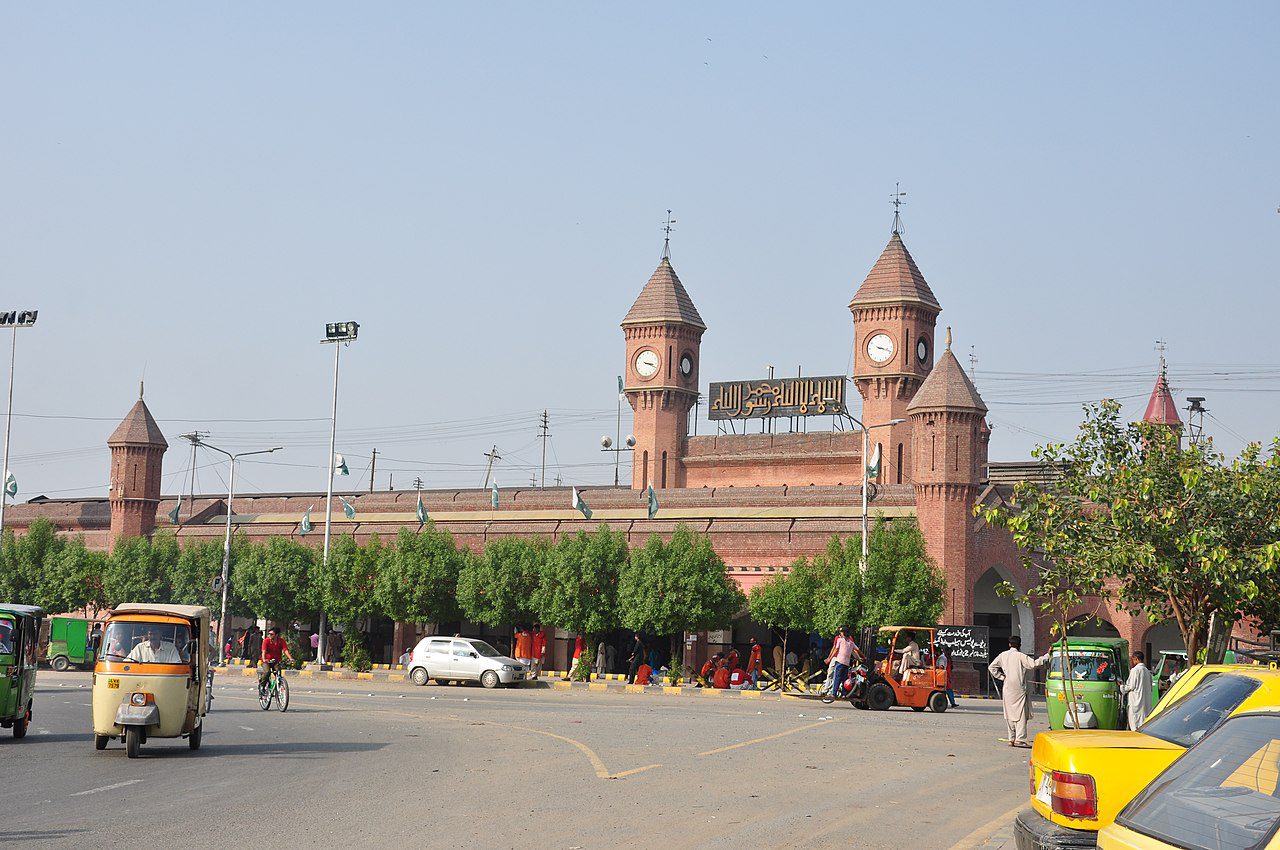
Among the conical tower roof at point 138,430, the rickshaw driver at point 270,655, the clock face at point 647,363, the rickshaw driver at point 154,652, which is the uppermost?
the clock face at point 647,363

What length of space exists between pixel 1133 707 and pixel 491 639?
1599 inches

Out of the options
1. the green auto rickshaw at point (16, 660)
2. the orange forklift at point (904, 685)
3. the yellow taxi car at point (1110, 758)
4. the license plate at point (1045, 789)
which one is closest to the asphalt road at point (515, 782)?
the green auto rickshaw at point (16, 660)

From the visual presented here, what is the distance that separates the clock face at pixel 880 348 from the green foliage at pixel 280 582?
83.9 feet

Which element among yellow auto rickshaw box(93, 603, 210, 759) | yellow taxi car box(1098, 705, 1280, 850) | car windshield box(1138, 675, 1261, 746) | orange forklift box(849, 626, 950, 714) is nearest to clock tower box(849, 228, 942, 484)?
orange forklift box(849, 626, 950, 714)

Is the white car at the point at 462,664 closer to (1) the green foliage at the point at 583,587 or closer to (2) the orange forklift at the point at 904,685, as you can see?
(1) the green foliage at the point at 583,587

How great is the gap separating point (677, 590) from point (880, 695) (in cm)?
1723

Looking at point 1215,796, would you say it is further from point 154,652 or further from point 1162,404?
point 1162,404

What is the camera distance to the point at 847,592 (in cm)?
4569

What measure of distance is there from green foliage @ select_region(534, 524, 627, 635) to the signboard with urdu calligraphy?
1643cm

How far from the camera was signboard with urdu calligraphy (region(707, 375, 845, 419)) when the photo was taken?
64.4 meters

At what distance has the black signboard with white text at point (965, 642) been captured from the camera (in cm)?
3978

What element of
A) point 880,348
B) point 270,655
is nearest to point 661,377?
point 880,348

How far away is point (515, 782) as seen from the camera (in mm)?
14883

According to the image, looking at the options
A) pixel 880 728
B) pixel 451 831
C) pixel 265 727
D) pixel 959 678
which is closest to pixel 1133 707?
pixel 880 728
